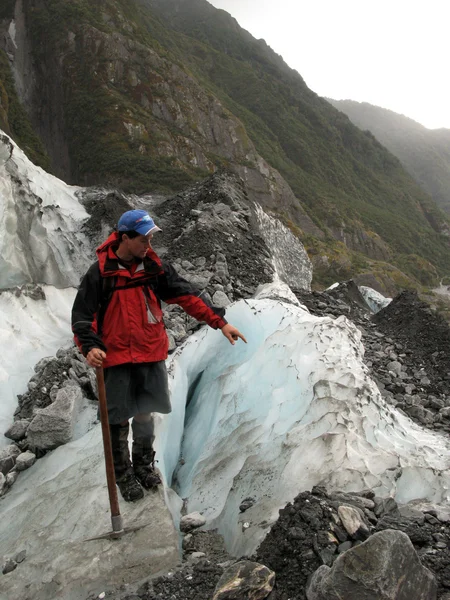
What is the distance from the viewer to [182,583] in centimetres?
273

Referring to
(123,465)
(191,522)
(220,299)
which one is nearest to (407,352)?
(220,299)

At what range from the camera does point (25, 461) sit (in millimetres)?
4492

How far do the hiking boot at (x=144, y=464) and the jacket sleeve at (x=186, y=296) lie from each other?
1.00 meters

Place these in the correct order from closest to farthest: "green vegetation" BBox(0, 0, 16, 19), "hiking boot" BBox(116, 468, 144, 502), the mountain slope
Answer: "hiking boot" BBox(116, 468, 144, 502)
"green vegetation" BBox(0, 0, 16, 19)
the mountain slope

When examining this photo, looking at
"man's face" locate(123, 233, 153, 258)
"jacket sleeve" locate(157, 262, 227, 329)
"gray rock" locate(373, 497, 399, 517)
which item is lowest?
"gray rock" locate(373, 497, 399, 517)

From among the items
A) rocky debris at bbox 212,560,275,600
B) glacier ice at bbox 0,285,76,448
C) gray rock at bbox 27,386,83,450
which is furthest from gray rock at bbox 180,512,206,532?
glacier ice at bbox 0,285,76,448

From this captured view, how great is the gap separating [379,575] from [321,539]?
47 centimetres

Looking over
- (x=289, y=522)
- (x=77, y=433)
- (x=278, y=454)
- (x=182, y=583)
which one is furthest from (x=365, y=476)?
(x=77, y=433)

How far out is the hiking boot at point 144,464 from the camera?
3.55 meters

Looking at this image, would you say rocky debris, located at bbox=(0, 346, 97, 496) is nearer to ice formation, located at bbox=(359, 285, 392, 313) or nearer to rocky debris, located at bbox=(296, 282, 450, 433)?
rocky debris, located at bbox=(296, 282, 450, 433)

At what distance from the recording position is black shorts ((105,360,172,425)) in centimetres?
337

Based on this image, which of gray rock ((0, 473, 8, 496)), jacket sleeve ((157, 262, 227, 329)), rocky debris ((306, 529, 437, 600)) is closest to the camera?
rocky debris ((306, 529, 437, 600))

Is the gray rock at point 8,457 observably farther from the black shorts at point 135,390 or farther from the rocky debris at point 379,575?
the rocky debris at point 379,575

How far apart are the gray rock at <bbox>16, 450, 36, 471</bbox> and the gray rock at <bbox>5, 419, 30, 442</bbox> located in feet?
1.25
